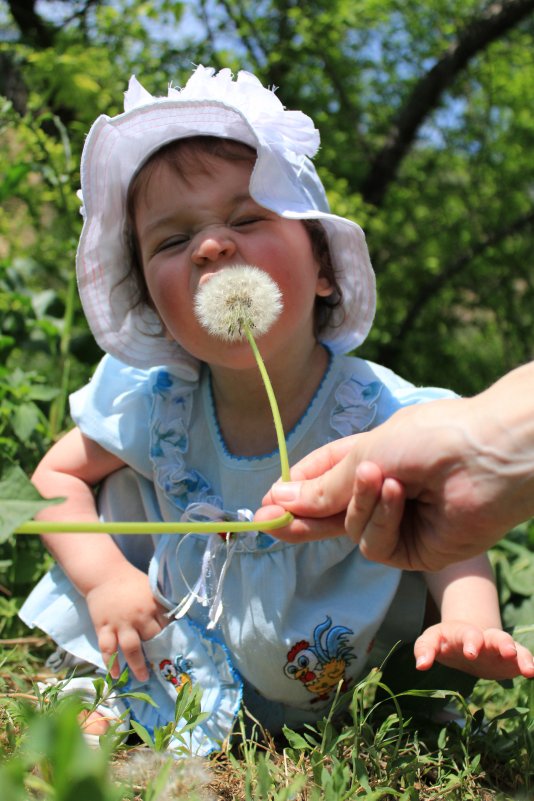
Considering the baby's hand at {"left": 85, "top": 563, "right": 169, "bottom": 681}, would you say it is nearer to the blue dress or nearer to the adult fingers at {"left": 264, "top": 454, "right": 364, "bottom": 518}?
the blue dress

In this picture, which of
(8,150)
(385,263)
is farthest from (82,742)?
(385,263)

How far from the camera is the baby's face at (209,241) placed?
1414 millimetres

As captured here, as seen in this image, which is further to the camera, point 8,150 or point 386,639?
point 8,150

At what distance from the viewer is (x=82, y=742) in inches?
23.4

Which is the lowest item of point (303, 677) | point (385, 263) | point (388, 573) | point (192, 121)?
point (385, 263)

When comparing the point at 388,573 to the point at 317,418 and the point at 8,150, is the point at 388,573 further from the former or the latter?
the point at 8,150

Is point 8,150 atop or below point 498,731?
atop

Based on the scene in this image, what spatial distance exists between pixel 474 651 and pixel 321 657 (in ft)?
1.14

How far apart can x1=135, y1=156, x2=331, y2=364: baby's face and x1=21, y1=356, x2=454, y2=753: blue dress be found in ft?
0.71

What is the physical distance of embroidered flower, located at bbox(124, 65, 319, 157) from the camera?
1.46 meters

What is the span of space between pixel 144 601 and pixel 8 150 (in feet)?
6.25

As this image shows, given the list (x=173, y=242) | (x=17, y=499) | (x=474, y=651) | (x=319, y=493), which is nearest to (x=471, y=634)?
(x=474, y=651)

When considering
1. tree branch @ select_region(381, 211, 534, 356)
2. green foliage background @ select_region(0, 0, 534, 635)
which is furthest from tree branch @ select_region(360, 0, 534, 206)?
tree branch @ select_region(381, 211, 534, 356)

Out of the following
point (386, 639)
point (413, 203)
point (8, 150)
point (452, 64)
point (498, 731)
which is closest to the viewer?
point (498, 731)
